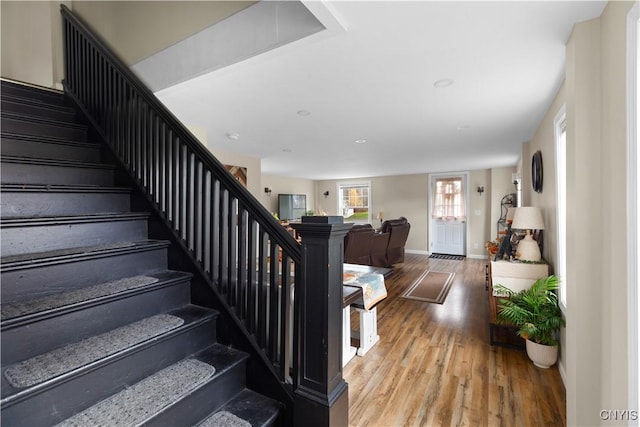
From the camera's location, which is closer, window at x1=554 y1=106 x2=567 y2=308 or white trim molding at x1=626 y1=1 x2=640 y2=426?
white trim molding at x1=626 y1=1 x2=640 y2=426

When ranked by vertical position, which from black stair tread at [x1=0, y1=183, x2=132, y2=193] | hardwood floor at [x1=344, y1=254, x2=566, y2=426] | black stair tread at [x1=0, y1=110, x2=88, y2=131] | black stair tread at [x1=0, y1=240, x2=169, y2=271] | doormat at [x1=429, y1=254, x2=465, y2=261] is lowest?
hardwood floor at [x1=344, y1=254, x2=566, y2=426]

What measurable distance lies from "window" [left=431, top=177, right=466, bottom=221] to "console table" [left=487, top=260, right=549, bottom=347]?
17.5 feet

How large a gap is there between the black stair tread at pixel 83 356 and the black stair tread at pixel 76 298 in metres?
0.14

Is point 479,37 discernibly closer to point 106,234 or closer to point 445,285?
point 106,234

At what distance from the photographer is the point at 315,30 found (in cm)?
160

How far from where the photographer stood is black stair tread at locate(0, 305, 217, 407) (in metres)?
0.88

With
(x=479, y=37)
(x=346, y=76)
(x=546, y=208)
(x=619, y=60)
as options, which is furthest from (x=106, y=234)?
(x=546, y=208)

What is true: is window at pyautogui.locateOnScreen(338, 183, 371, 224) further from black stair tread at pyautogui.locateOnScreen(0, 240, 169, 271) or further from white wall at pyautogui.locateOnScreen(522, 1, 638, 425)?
black stair tread at pyautogui.locateOnScreen(0, 240, 169, 271)

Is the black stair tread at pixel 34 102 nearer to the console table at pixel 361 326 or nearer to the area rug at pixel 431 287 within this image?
the console table at pixel 361 326

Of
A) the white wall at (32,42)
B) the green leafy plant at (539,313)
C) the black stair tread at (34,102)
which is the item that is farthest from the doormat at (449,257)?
the white wall at (32,42)

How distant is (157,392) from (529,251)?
10.7 ft

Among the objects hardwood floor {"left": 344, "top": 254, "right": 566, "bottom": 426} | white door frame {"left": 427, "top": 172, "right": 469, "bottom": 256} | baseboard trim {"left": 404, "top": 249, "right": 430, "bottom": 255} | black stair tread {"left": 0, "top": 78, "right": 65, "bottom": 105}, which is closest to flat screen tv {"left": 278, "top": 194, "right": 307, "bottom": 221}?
baseboard trim {"left": 404, "top": 249, "right": 430, "bottom": 255}

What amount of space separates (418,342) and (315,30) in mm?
2794

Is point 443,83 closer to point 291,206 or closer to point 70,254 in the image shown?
point 70,254
